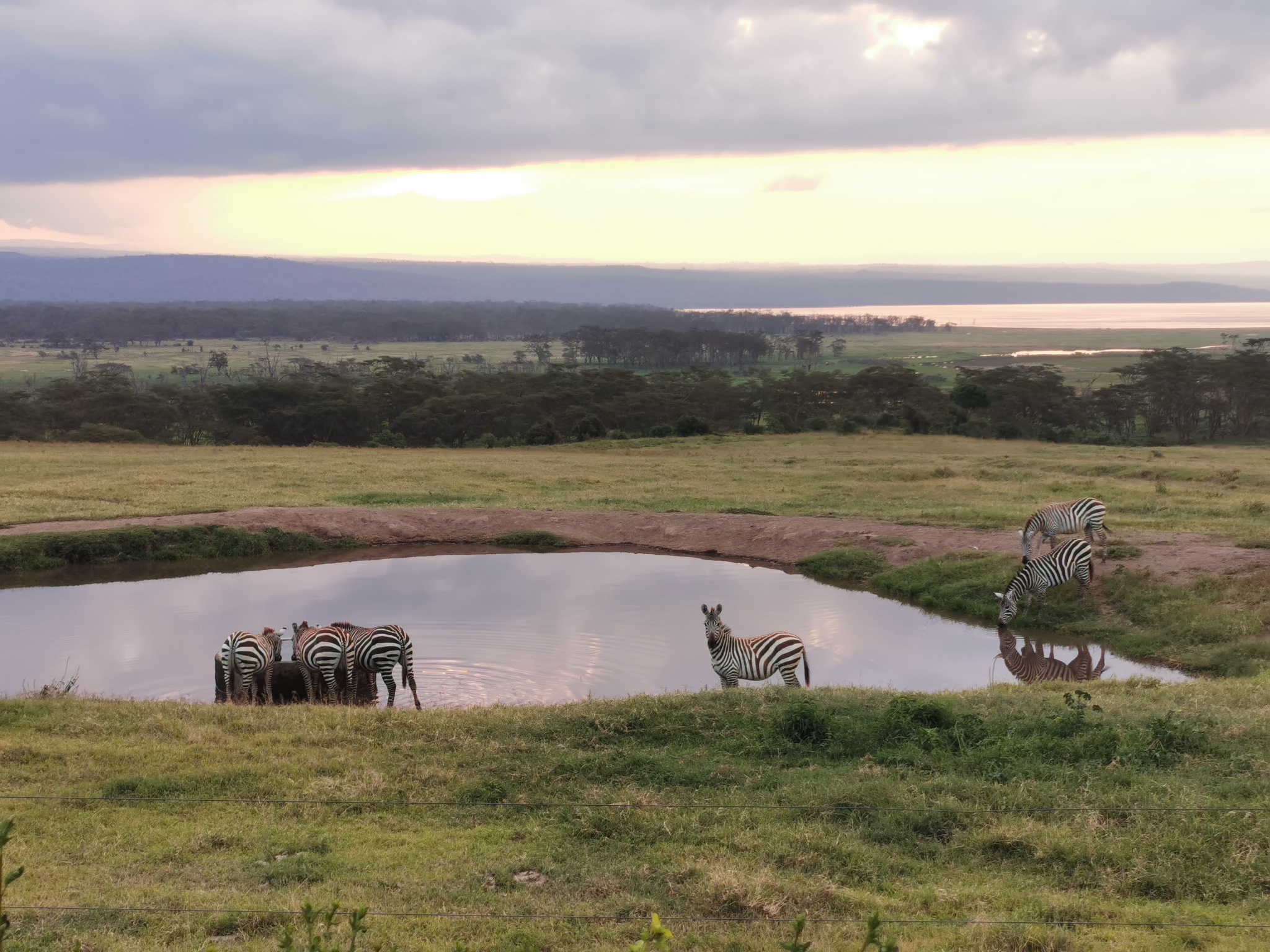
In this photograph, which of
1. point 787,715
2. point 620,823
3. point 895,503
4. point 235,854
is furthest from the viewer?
point 895,503

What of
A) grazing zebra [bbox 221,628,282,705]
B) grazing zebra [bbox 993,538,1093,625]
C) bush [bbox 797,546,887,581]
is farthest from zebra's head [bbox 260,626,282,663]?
grazing zebra [bbox 993,538,1093,625]

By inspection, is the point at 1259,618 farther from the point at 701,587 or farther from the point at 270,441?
the point at 270,441

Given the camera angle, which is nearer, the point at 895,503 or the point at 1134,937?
the point at 1134,937

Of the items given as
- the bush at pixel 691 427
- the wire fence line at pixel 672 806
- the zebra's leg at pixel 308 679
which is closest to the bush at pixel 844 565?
the zebra's leg at pixel 308 679

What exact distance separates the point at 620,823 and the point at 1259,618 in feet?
37.0

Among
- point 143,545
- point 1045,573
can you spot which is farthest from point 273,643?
point 1045,573

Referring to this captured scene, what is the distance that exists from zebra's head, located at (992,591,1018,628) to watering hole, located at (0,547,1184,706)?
0.46 m

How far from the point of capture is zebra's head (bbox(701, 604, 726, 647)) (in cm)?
1250

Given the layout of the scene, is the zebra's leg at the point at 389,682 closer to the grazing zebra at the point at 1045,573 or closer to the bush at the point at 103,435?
the grazing zebra at the point at 1045,573

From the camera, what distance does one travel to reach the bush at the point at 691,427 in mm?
48062

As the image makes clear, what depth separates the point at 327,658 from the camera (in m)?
12.7

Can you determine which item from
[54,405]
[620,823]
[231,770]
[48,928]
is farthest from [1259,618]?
[54,405]

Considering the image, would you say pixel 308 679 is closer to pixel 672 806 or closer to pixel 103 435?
pixel 672 806

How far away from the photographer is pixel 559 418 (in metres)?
56.1
